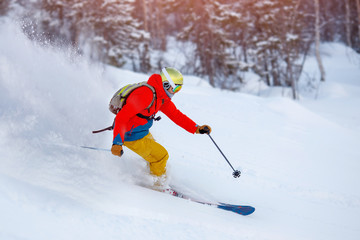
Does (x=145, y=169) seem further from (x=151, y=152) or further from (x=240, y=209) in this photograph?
(x=240, y=209)

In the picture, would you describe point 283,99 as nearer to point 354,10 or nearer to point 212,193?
point 212,193

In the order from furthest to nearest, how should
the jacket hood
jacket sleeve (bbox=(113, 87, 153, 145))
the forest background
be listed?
1. the forest background
2. the jacket hood
3. jacket sleeve (bbox=(113, 87, 153, 145))

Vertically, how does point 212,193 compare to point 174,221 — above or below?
below

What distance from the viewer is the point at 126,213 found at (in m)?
2.62

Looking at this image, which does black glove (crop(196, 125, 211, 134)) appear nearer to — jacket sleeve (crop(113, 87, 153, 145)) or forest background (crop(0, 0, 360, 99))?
jacket sleeve (crop(113, 87, 153, 145))

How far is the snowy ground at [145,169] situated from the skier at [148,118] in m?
0.41

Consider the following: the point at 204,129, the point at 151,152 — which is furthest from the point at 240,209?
the point at 151,152

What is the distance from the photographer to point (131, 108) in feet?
10.5

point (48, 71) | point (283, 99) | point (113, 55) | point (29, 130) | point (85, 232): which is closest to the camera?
point (85, 232)

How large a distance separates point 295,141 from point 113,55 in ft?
44.4

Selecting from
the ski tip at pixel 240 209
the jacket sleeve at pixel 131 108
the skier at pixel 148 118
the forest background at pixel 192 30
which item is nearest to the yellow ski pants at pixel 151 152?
the skier at pixel 148 118

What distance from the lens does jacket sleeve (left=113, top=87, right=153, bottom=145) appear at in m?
3.14

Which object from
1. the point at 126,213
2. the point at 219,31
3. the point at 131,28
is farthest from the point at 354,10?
the point at 126,213

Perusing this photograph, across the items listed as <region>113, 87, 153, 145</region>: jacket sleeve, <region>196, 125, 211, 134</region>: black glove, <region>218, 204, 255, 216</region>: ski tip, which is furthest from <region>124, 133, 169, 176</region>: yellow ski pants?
<region>218, 204, 255, 216</region>: ski tip
